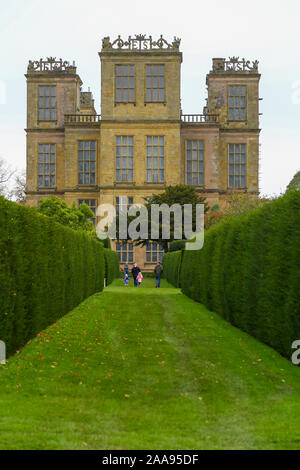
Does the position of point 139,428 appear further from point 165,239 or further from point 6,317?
point 165,239

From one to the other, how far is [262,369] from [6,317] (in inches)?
149

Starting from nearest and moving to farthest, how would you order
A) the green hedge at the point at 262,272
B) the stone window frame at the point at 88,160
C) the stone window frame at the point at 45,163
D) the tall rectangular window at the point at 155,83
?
the green hedge at the point at 262,272
the tall rectangular window at the point at 155,83
the stone window frame at the point at 88,160
the stone window frame at the point at 45,163

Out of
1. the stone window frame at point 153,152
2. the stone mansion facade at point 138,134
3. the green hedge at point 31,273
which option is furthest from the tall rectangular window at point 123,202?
the green hedge at point 31,273

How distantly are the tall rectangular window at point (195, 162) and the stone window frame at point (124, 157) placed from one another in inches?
191

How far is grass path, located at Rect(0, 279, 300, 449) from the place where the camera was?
510 centimetres

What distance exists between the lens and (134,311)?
14648mm

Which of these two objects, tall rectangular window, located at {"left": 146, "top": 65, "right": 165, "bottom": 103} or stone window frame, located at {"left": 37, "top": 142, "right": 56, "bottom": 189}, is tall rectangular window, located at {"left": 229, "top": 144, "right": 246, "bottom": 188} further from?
stone window frame, located at {"left": 37, "top": 142, "right": 56, "bottom": 189}

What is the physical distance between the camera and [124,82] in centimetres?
4628

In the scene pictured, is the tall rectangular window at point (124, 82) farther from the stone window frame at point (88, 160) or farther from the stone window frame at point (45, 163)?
the stone window frame at point (45, 163)

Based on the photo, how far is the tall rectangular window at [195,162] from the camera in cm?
4762

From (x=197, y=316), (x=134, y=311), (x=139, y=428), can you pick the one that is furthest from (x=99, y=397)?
(x=134, y=311)

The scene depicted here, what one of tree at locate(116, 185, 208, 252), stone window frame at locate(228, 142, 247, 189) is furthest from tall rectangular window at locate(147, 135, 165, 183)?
stone window frame at locate(228, 142, 247, 189)

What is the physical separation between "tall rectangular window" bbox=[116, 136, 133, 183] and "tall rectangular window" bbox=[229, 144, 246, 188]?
347 inches

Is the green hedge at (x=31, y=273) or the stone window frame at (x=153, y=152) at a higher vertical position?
the stone window frame at (x=153, y=152)
